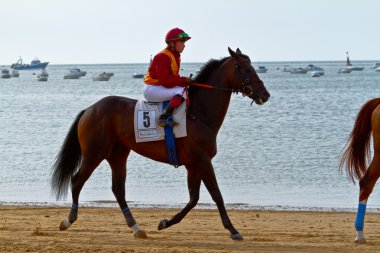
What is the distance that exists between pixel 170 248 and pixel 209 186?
4.06ft

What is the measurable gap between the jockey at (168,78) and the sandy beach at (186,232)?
1602 millimetres

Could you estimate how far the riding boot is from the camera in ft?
38.5

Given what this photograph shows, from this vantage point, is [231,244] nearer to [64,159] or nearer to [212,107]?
[212,107]

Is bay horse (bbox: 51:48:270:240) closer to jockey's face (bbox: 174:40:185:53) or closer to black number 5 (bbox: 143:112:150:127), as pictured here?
black number 5 (bbox: 143:112:150:127)

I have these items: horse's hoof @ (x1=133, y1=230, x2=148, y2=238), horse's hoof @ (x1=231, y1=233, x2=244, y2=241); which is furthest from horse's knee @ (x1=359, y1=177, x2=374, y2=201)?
horse's hoof @ (x1=133, y1=230, x2=148, y2=238)

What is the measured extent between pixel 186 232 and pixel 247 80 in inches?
89.1

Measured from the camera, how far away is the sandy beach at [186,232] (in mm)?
10891

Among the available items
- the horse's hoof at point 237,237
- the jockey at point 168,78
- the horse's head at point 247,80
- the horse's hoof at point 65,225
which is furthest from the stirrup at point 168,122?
the horse's hoof at point 65,225

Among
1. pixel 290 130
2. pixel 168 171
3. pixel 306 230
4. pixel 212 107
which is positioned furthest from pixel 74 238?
pixel 290 130

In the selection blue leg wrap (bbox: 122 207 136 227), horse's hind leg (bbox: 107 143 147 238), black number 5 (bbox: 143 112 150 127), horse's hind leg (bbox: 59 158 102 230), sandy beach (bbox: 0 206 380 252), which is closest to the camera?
sandy beach (bbox: 0 206 380 252)

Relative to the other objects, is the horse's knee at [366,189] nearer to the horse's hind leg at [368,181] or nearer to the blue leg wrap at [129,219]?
the horse's hind leg at [368,181]

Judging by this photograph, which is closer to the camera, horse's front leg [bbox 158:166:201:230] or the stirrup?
the stirrup

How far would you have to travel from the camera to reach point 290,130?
42.8m

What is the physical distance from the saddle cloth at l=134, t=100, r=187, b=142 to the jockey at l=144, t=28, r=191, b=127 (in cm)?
7
